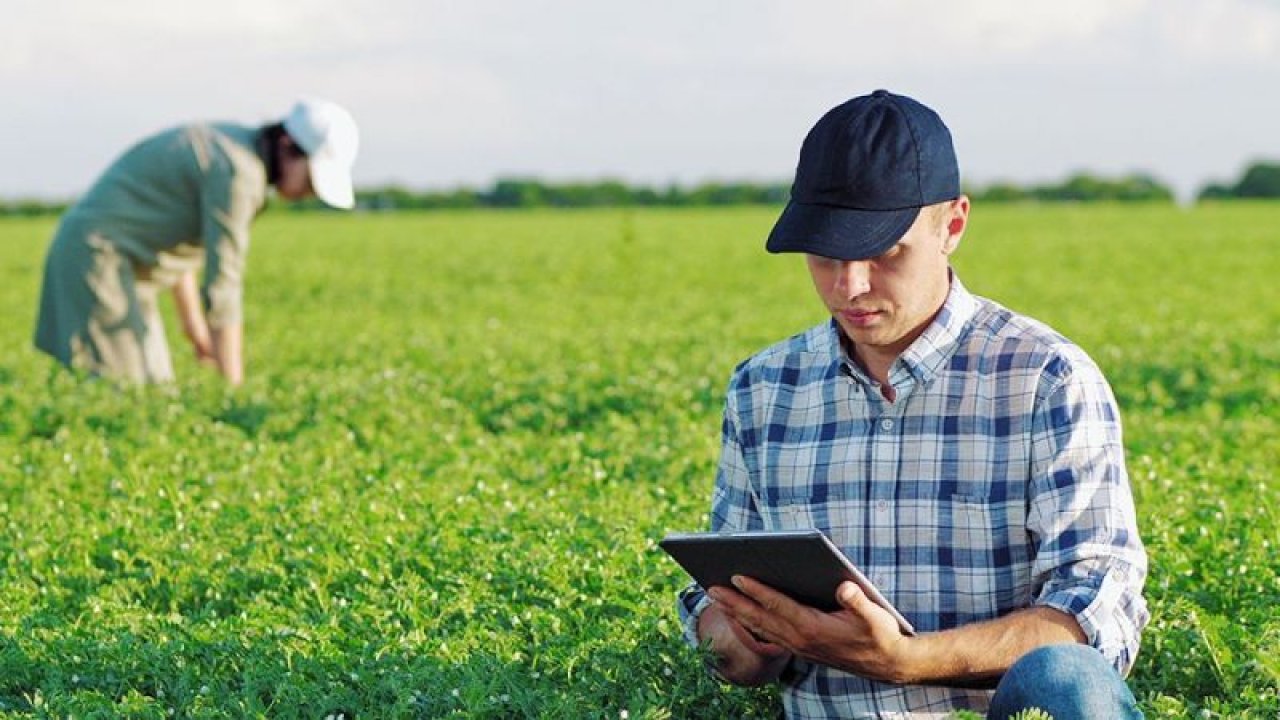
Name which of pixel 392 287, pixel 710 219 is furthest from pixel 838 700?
pixel 710 219

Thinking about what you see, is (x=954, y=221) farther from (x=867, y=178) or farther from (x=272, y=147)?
(x=272, y=147)

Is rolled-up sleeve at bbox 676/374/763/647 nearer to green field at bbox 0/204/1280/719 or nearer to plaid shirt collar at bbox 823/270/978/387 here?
green field at bbox 0/204/1280/719

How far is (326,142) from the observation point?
1058cm

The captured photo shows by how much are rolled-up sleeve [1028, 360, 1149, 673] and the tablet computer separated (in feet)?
1.34

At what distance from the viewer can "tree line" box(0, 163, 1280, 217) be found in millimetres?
64000

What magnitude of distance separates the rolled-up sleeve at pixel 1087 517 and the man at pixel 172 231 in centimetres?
715

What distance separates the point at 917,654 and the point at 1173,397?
8862 millimetres

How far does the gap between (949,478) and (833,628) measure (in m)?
0.58

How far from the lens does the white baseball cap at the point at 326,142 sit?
10.6 m

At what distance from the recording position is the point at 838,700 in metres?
4.48

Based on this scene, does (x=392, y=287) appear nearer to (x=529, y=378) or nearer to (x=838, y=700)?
(x=529, y=378)

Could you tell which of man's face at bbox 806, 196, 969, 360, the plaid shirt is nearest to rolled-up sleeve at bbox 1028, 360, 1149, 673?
the plaid shirt

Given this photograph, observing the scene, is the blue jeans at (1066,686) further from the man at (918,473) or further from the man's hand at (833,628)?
the man's hand at (833,628)

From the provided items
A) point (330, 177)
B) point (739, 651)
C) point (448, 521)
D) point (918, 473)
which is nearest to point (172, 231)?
point (330, 177)
